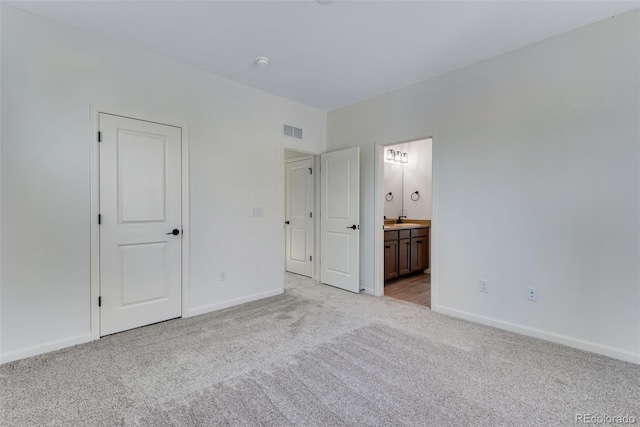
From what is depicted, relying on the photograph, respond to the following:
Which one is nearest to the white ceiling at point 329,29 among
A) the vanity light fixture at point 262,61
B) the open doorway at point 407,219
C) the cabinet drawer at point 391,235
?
the vanity light fixture at point 262,61

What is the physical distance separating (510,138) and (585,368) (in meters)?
1.99

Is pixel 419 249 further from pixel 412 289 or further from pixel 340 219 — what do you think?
pixel 340 219

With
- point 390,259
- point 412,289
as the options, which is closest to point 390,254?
point 390,259

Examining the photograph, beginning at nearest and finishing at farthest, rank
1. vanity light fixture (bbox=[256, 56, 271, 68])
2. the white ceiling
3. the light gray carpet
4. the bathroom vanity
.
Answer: the light gray carpet < the white ceiling < vanity light fixture (bbox=[256, 56, 271, 68]) < the bathroom vanity

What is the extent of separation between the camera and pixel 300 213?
16.4 feet

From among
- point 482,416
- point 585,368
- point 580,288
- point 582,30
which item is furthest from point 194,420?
point 582,30

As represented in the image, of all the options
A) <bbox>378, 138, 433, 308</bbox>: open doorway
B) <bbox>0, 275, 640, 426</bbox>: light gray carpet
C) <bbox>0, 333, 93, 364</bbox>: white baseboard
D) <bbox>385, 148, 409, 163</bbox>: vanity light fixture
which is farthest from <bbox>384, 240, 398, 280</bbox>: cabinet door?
<bbox>0, 333, 93, 364</bbox>: white baseboard

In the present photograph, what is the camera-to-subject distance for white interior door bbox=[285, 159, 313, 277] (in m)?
4.82

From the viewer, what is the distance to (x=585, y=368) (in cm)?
213

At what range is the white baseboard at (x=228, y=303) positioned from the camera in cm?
318

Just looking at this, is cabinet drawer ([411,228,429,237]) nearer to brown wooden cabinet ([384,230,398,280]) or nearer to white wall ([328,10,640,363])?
Answer: brown wooden cabinet ([384,230,398,280])

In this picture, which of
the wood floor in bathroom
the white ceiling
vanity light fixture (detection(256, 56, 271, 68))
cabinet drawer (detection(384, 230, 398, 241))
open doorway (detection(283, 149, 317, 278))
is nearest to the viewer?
the white ceiling

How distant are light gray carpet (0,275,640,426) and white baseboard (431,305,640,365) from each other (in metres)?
0.08

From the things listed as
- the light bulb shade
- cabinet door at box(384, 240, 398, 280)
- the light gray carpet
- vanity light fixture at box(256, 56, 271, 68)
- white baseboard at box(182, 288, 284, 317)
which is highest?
vanity light fixture at box(256, 56, 271, 68)
